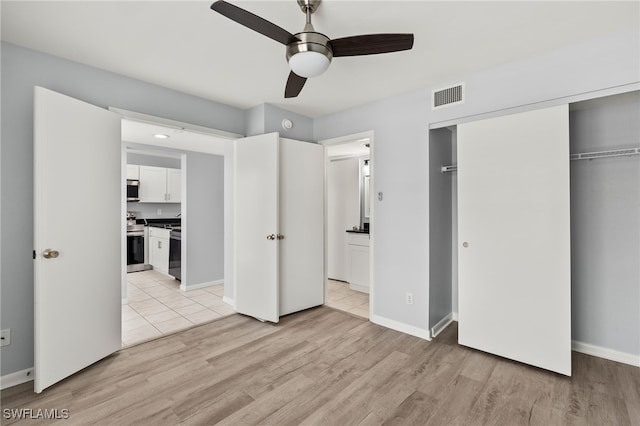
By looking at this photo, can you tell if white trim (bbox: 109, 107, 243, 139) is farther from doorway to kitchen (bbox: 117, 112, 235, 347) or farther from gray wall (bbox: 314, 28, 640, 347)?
gray wall (bbox: 314, 28, 640, 347)

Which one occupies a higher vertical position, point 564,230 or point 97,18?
point 97,18

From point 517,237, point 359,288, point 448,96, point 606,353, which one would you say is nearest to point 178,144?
point 359,288

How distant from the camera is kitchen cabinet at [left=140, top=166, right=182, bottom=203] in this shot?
249 inches

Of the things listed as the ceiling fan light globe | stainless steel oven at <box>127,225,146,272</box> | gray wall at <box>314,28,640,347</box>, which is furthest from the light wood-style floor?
stainless steel oven at <box>127,225,146,272</box>

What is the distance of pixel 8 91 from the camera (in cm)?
220

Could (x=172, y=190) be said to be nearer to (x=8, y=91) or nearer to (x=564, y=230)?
(x=8, y=91)

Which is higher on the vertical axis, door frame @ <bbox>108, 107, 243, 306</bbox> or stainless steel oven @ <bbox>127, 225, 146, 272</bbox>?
door frame @ <bbox>108, 107, 243, 306</bbox>

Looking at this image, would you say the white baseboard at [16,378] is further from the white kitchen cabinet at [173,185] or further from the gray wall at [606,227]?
the white kitchen cabinet at [173,185]

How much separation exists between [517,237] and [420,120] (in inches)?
55.8

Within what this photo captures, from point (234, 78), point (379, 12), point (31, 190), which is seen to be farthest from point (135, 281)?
point (379, 12)

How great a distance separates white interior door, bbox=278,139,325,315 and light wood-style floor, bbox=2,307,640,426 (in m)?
0.80

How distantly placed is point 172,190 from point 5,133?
461cm

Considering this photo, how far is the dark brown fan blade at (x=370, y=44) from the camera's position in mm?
1736

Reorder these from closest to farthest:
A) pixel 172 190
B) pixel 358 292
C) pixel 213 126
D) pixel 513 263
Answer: pixel 513 263 → pixel 213 126 → pixel 358 292 → pixel 172 190
